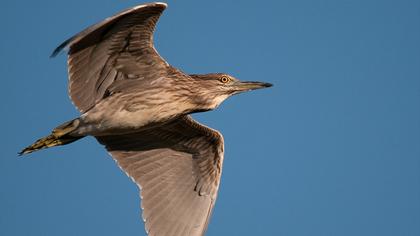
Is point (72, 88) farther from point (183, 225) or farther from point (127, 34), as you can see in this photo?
point (183, 225)

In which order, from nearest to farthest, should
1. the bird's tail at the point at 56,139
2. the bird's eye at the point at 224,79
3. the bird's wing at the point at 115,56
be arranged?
the bird's wing at the point at 115,56, the bird's tail at the point at 56,139, the bird's eye at the point at 224,79

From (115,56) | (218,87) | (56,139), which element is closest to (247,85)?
(218,87)

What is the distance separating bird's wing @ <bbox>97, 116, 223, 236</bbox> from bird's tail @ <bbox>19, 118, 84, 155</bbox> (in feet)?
3.55

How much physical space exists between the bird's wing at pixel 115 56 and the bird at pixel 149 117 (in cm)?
2

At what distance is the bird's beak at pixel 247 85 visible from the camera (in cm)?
1296

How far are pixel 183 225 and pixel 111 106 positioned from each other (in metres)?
2.52

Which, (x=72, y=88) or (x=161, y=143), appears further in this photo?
(x=161, y=143)

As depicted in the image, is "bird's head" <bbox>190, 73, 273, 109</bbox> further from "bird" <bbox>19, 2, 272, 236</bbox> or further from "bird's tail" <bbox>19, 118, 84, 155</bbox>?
"bird's tail" <bbox>19, 118, 84, 155</bbox>

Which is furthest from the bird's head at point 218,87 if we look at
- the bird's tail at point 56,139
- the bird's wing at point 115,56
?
the bird's tail at point 56,139

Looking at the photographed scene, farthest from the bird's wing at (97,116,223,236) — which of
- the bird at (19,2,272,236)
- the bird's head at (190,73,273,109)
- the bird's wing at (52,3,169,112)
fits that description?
the bird's wing at (52,3,169,112)

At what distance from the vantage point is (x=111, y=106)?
1226cm

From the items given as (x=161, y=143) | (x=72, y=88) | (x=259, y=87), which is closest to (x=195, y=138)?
(x=161, y=143)

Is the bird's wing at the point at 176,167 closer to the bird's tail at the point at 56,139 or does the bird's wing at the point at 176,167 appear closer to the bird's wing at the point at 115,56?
the bird's tail at the point at 56,139

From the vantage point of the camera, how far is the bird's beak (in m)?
13.0
